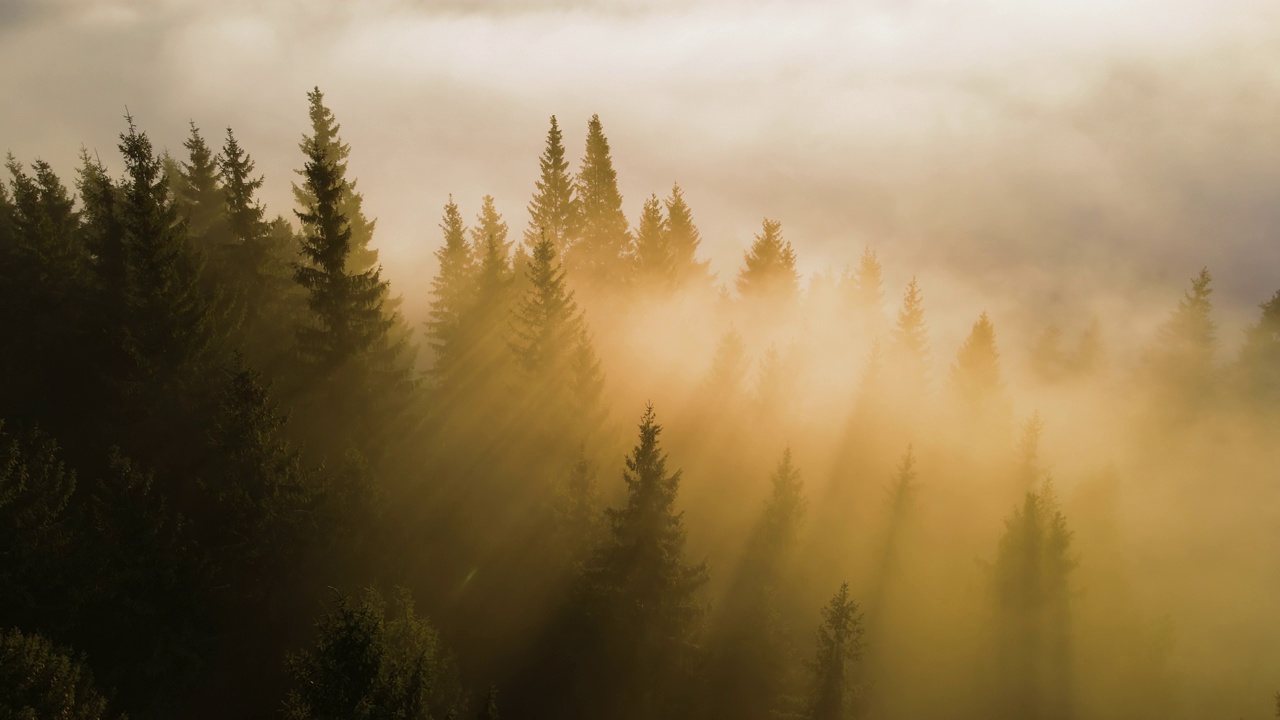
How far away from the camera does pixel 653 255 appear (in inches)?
2301

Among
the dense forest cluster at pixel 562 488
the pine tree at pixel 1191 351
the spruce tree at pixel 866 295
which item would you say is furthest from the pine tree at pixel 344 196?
the pine tree at pixel 1191 351

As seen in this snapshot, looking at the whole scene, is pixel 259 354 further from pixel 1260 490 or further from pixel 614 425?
pixel 1260 490

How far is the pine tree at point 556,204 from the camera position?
57.6 meters

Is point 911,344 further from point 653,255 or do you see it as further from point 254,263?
point 254,263

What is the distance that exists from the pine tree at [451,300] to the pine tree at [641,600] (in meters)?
20.3

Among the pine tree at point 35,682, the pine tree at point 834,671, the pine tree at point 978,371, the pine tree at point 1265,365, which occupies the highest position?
the pine tree at point 1265,365

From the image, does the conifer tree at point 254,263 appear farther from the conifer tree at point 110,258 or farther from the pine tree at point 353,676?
the pine tree at point 353,676

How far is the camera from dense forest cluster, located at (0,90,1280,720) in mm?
24219

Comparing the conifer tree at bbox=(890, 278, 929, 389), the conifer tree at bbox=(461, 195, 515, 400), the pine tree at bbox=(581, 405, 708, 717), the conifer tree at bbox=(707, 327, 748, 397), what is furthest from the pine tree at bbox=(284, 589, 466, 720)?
the conifer tree at bbox=(890, 278, 929, 389)

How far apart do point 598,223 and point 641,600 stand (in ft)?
124

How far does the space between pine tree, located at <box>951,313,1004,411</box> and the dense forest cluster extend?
294mm

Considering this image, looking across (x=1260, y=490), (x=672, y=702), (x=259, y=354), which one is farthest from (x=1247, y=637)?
(x=259, y=354)

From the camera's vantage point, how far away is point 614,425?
42.9 metres

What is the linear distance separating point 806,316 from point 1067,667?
35.8 metres
